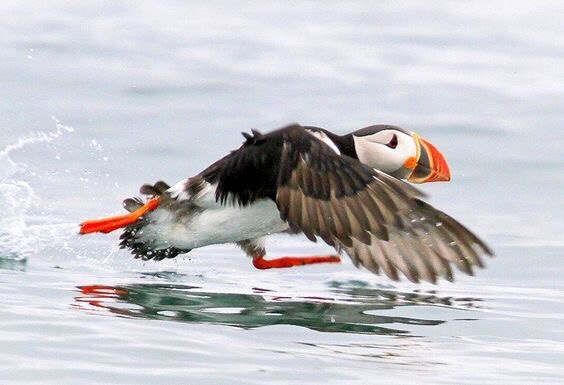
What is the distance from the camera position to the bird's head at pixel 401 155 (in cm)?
934

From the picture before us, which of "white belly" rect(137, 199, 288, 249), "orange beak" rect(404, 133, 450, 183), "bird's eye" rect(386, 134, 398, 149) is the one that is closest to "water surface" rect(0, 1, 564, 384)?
"white belly" rect(137, 199, 288, 249)

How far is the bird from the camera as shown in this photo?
27.3ft

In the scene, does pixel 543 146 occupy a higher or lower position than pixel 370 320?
higher

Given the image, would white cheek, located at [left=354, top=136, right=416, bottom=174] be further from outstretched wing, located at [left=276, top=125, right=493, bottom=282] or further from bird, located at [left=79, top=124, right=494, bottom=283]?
outstretched wing, located at [left=276, top=125, right=493, bottom=282]

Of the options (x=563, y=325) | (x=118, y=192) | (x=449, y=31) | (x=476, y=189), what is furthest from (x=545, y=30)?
(x=563, y=325)

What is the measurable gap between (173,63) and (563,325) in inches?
403

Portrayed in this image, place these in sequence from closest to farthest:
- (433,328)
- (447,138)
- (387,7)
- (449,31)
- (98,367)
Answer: (98,367), (433,328), (447,138), (449,31), (387,7)

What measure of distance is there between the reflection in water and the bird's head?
69cm

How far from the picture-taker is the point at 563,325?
350 inches

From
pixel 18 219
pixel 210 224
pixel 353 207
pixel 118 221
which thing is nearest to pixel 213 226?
pixel 210 224

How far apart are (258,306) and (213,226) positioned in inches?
27.5

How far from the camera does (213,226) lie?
30.2 feet

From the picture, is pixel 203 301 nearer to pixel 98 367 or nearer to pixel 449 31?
pixel 98 367

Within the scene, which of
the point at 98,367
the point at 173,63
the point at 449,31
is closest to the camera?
the point at 98,367
